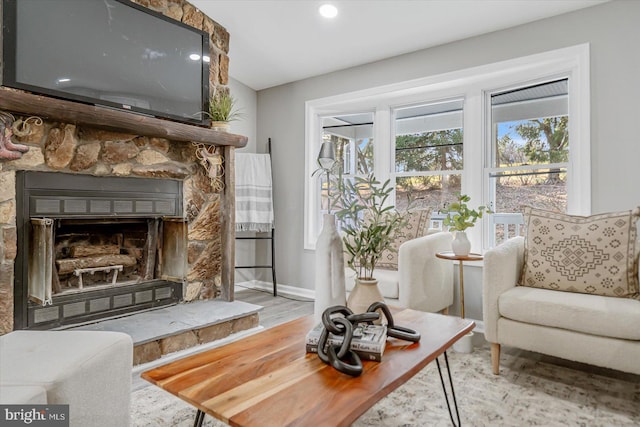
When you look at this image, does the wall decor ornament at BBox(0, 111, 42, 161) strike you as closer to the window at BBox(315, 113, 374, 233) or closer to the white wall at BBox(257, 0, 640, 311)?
the window at BBox(315, 113, 374, 233)

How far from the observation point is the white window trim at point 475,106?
2.68 meters

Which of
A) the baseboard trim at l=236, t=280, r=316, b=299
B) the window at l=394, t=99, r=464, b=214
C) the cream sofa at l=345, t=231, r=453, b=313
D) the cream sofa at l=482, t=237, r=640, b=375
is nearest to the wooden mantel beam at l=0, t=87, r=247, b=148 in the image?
the cream sofa at l=345, t=231, r=453, b=313

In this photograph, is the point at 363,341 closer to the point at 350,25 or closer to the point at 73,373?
the point at 73,373

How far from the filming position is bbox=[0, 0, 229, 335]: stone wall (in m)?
2.15

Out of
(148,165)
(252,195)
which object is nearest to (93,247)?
(148,165)

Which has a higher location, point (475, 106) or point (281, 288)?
point (475, 106)

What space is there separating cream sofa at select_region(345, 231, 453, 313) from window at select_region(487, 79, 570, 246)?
0.56m

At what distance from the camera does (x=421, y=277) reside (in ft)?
8.64

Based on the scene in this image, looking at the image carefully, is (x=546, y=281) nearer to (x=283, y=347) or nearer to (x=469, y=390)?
(x=469, y=390)

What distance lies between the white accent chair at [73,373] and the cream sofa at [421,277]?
1.81 m

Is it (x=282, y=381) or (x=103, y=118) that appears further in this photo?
(x=103, y=118)

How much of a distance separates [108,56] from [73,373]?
7.34 ft

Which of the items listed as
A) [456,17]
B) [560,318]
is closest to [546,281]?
[560,318]

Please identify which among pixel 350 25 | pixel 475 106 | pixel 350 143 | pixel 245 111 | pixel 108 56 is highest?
pixel 350 25
